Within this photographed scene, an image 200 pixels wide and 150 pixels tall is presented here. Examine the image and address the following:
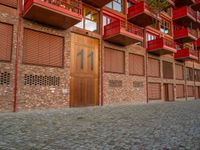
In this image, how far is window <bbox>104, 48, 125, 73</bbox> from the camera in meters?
18.2

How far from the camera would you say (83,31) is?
1636 cm

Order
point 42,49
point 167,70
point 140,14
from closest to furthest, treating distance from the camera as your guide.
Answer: point 42,49 → point 140,14 → point 167,70

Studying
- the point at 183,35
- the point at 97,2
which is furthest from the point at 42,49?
the point at 183,35

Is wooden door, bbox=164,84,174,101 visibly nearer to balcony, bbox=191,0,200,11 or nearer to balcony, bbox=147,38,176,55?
balcony, bbox=147,38,176,55

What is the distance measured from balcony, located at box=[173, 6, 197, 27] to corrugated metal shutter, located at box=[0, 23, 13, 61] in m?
23.8

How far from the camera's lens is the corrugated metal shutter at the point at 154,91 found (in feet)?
73.6

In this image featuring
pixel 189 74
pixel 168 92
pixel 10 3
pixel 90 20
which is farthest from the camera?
pixel 189 74

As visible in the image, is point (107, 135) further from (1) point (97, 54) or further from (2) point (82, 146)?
(1) point (97, 54)

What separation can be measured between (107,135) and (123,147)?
3.86 feet

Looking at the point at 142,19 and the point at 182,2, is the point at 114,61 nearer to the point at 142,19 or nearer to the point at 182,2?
the point at 142,19

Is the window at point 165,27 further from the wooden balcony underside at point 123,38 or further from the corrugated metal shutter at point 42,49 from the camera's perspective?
the corrugated metal shutter at point 42,49

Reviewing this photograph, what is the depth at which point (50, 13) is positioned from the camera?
12.8 metres

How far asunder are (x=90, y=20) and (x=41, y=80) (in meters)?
7.58

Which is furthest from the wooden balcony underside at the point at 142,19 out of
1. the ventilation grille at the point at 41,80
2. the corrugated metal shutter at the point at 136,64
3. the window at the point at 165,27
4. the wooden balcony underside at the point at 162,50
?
the ventilation grille at the point at 41,80
